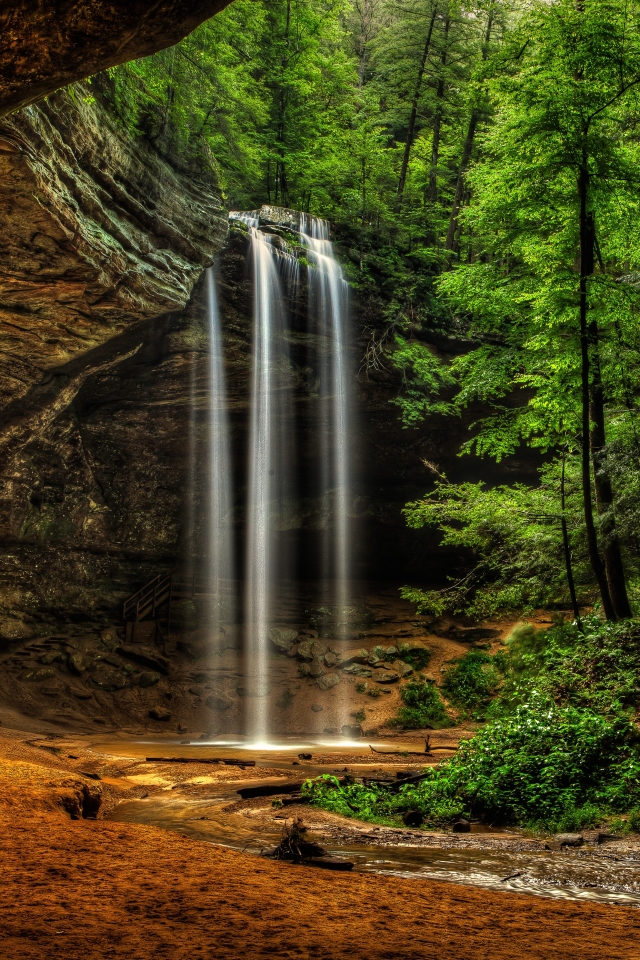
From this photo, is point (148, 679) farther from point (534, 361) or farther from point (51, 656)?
point (534, 361)

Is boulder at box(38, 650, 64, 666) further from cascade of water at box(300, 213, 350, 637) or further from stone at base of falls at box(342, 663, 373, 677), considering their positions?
cascade of water at box(300, 213, 350, 637)

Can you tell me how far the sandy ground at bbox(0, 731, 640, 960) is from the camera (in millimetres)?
2160

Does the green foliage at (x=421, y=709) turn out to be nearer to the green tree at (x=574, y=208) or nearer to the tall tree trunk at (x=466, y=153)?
the green tree at (x=574, y=208)

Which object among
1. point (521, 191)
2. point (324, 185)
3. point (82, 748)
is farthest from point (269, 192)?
point (82, 748)

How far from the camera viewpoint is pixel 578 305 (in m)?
9.19

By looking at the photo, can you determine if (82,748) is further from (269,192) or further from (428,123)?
(428,123)

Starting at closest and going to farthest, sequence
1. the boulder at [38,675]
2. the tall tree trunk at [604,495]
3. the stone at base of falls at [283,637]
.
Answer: the tall tree trunk at [604,495] < the boulder at [38,675] < the stone at base of falls at [283,637]

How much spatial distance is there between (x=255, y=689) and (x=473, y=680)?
20.6 ft

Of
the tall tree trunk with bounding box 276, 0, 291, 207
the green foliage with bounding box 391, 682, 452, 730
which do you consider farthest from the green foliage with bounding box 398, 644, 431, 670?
the tall tree trunk with bounding box 276, 0, 291, 207

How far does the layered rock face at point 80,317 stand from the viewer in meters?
10.3

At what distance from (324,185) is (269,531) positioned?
12.9m

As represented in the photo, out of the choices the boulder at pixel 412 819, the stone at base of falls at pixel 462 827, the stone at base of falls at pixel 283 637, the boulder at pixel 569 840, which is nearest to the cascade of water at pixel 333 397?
the stone at base of falls at pixel 283 637

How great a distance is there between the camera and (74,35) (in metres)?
3.43

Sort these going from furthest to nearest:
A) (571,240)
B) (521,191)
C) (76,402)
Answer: (76,402), (571,240), (521,191)
